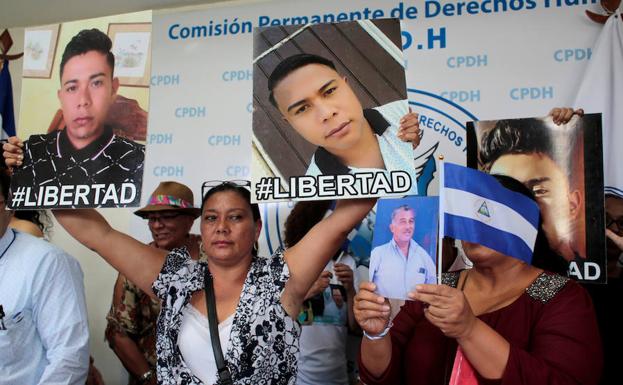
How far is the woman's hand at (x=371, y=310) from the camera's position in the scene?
4.96 ft

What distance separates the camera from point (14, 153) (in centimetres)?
196

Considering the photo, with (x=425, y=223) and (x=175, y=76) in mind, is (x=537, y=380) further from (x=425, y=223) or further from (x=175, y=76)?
(x=175, y=76)

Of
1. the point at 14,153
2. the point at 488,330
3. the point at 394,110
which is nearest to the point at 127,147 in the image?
the point at 14,153

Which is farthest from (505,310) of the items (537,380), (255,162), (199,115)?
(199,115)

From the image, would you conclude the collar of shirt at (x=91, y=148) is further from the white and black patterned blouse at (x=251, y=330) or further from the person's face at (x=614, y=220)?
the person's face at (x=614, y=220)

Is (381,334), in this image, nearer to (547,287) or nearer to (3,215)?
(547,287)

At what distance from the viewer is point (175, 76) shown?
11.8 feet

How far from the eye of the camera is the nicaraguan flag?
1.54m

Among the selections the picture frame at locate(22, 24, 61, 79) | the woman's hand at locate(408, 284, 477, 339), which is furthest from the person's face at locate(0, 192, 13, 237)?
the woman's hand at locate(408, 284, 477, 339)

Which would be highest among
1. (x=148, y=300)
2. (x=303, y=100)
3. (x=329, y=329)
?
(x=303, y=100)

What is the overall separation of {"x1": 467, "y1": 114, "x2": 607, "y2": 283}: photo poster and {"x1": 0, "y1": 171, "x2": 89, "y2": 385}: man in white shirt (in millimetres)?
1499

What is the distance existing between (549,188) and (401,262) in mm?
861

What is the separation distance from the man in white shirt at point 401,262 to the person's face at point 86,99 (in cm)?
102

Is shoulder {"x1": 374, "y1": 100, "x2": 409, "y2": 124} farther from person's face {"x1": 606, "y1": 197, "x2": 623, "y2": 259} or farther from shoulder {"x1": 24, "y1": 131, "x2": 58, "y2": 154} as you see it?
person's face {"x1": 606, "y1": 197, "x2": 623, "y2": 259}
